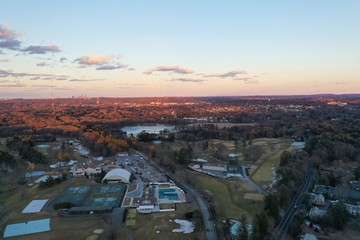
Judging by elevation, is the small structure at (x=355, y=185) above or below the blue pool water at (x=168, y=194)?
below

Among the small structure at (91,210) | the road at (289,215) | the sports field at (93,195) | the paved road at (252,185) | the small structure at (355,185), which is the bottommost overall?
the paved road at (252,185)

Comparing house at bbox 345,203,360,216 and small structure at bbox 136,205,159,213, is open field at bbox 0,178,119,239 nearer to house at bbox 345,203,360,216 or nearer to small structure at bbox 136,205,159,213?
small structure at bbox 136,205,159,213

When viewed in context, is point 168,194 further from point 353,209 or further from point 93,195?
point 353,209

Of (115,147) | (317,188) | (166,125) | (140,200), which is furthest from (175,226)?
(166,125)

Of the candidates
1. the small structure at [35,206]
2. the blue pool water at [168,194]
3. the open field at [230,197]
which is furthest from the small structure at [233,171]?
the small structure at [35,206]

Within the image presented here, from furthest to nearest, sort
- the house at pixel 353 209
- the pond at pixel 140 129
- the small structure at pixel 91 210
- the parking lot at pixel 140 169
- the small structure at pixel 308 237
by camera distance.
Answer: the pond at pixel 140 129, the parking lot at pixel 140 169, the house at pixel 353 209, the small structure at pixel 91 210, the small structure at pixel 308 237

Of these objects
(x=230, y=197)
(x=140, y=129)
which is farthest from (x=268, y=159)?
(x=140, y=129)

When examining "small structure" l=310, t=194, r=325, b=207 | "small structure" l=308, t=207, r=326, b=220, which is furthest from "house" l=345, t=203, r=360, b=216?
"small structure" l=308, t=207, r=326, b=220

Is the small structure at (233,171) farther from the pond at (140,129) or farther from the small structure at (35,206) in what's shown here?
the pond at (140,129)
